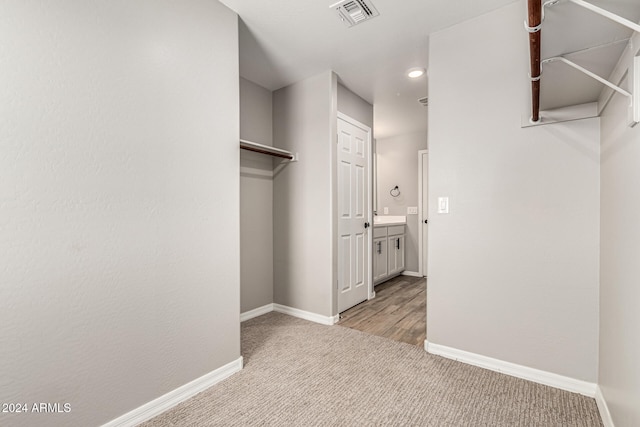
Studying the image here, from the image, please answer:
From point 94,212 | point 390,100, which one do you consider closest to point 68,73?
point 94,212

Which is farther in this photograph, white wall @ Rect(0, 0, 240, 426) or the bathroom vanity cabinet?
the bathroom vanity cabinet

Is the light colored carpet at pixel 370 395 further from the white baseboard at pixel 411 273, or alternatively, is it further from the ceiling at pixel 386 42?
the white baseboard at pixel 411 273

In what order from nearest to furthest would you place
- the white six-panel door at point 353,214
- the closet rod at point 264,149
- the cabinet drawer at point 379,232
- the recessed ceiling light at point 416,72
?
the closet rod at point 264,149, the recessed ceiling light at point 416,72, the white six-panel door at point 353,214, the cabinet drawer at point 379,232

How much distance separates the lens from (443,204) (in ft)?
7.05

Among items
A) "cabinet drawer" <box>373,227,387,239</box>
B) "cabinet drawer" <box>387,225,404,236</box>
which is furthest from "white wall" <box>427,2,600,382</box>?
"cabinet drawer" <box>387,225,404,236</box>

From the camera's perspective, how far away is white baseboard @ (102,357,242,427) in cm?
145

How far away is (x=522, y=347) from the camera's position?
1860mm

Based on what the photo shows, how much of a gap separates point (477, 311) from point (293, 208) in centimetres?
190

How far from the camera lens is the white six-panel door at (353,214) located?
10.2ft

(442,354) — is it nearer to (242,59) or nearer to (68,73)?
(68,73)

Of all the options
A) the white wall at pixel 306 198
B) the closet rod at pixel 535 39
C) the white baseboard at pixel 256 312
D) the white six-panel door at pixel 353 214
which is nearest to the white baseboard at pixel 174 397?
the white baseboard at pixel 256 312

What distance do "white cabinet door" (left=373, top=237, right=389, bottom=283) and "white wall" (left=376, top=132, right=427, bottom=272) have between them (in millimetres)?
871

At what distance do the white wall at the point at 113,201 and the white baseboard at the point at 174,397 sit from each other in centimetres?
4

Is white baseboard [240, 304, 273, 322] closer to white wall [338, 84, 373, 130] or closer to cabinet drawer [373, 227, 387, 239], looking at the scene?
cabinet drawer [373, 227, 387, 239]
